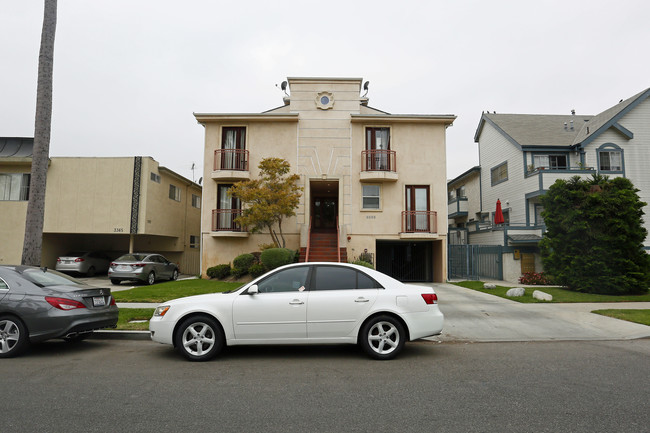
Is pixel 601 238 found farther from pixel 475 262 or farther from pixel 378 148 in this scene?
pixel 378 148

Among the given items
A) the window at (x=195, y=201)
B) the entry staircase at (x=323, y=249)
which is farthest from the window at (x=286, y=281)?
the window at (x=195, y=201)

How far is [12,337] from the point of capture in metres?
6.42

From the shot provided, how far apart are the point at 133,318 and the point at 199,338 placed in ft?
13.0

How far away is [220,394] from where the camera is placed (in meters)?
4.63

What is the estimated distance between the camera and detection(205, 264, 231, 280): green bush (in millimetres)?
18703

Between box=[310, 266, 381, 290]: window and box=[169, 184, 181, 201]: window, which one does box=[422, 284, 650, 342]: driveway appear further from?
box=[169, 184, 181, 201]: window

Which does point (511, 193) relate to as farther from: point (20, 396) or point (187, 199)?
point (20, 396)

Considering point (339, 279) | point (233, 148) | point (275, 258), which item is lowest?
point (339, 279)

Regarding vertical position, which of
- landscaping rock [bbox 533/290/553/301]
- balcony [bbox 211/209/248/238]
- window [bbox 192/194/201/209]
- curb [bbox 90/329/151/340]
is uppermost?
window [bbox 192/194/201/209]

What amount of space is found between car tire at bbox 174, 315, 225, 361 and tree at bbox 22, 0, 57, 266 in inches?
232

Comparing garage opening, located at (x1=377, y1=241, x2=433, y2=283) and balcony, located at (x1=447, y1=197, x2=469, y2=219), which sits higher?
balcony, located at (x1=447, y1=197, x2=469, y2=219)

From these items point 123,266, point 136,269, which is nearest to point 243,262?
point 136,269

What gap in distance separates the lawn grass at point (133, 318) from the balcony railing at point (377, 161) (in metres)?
12.5

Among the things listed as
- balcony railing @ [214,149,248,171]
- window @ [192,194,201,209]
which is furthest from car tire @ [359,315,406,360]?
window @ [192,194,201,209]
